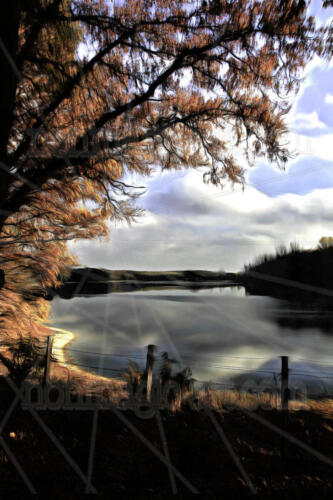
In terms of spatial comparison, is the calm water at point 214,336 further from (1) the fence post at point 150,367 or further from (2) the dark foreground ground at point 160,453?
(2) the dark foreground ground at point 160,453

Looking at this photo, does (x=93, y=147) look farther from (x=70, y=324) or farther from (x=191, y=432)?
(x=70, y=324)

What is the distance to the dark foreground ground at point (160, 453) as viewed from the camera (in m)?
2.69

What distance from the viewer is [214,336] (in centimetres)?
1978

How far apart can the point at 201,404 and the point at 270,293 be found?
22598mm

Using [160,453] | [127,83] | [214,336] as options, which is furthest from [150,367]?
[214,336]

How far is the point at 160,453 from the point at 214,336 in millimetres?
17158

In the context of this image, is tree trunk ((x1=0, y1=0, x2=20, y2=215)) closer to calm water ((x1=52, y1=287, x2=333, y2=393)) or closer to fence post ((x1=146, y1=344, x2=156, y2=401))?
fence post ((x1=146, y1=344, x2=156, y2=401))

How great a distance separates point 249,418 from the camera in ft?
14.0

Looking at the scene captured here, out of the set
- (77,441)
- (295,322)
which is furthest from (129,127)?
(295,322)

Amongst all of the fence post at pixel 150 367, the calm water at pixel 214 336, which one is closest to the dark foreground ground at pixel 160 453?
the fence post at pixel 150 367

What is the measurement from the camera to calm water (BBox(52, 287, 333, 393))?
1041 centimetres

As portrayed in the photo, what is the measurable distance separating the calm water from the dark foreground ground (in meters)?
1.87

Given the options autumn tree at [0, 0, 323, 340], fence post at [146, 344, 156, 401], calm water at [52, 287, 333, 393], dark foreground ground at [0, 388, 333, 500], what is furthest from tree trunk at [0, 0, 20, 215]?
calm water at [52, 287, 333, 393]

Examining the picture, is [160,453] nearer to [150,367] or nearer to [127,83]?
[150,367]
